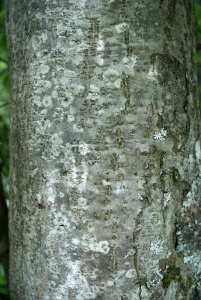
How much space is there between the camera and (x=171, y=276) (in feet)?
3.40

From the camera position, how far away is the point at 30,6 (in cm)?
103

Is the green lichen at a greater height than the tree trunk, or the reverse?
the tree trunk

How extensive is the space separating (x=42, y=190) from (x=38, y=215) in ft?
0.25

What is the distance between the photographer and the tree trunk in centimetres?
97

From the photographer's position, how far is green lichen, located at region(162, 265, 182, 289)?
1.03 m

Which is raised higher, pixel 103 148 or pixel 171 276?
pixel 103 148

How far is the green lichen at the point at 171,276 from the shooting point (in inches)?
40.4

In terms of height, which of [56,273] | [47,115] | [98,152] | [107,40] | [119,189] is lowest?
[56,273]

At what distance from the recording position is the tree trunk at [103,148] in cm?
97

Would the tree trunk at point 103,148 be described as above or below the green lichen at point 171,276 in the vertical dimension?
above

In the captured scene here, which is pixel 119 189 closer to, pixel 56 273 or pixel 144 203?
pixel 144 203

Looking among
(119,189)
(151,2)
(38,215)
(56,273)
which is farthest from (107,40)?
(56,273)

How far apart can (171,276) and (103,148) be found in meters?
0.44

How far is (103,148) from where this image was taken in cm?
97
